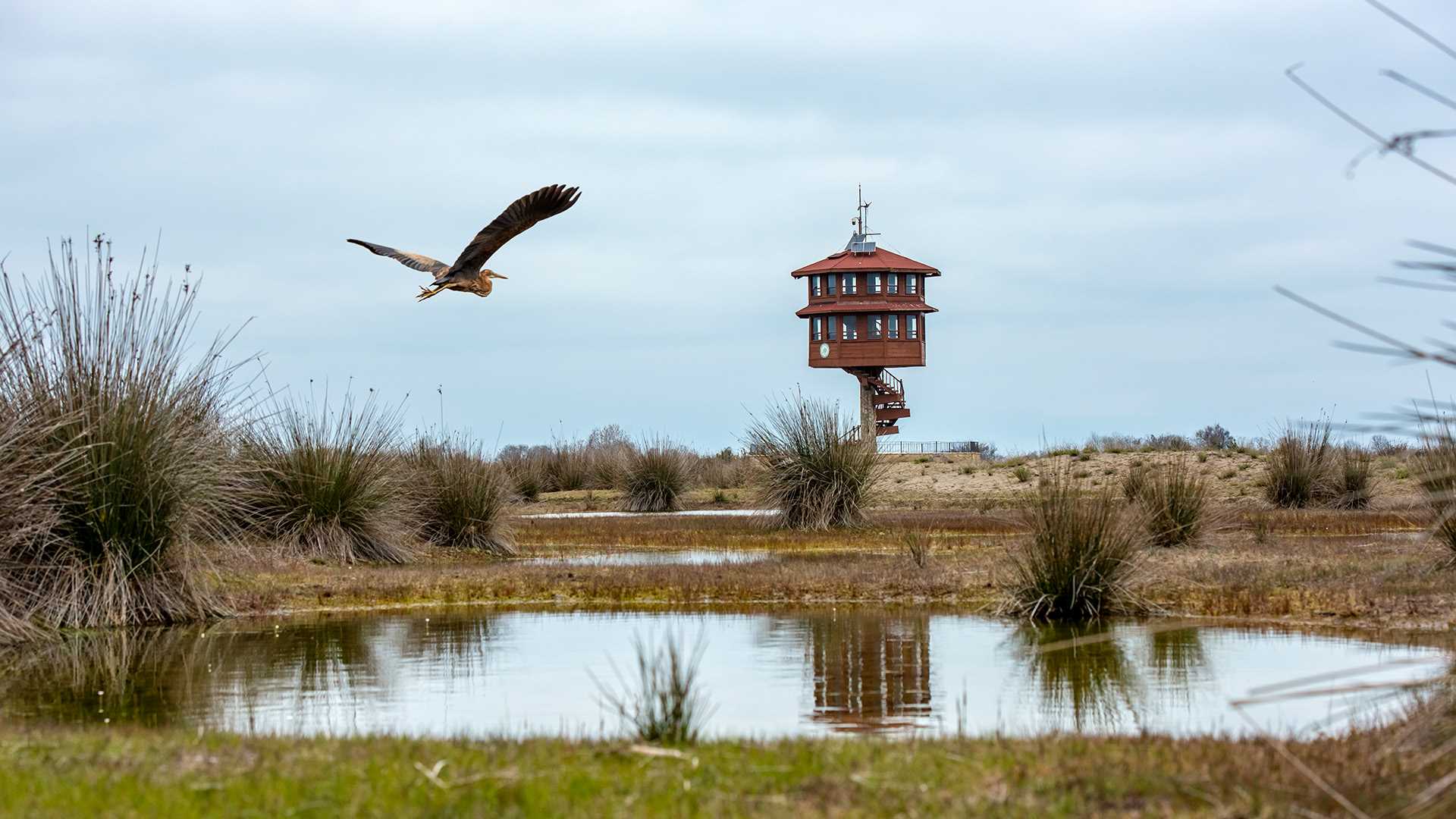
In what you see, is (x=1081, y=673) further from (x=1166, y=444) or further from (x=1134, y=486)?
(x=1166, y=444)

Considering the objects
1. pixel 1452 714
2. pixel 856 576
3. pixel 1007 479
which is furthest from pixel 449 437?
pixel 1007 479

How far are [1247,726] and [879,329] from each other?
4526cm

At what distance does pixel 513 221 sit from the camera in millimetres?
17344

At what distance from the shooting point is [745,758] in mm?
5773

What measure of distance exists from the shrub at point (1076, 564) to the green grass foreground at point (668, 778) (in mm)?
5949

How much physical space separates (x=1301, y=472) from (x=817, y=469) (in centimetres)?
957

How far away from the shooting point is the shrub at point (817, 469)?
79.2 ft

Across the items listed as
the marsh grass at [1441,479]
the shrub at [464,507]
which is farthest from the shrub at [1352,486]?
the shrub at [464,507]

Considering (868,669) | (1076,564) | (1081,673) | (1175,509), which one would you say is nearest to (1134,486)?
(1175,509)

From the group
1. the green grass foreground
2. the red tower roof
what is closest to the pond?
the green grass foreground

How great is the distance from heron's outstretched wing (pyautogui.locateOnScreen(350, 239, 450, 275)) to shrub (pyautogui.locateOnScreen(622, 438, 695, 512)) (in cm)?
1296

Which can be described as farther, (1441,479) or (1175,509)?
(1175,509)

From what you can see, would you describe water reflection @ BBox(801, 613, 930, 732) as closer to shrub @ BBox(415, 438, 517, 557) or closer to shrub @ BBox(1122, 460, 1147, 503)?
shrub @ BBox(1122, 460, 1147, 503)

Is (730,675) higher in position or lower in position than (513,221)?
lower
